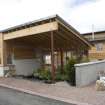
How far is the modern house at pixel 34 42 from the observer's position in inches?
545

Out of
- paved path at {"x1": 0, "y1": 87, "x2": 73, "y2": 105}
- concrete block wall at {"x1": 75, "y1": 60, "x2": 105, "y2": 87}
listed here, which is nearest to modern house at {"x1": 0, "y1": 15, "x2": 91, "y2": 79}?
concrete block wall at {"x1": 75, "y1": 60, "x2": 105, "y2": 87}

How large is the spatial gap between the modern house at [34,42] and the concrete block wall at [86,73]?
1.89 m

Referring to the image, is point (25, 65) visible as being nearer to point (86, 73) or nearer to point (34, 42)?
point (34, 42)

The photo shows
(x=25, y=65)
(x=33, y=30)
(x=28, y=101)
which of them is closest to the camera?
(x=28, y=101)

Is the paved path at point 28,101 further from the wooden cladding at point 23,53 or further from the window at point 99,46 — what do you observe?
the window at point 99,46

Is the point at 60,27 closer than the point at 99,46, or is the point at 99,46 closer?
the point at 60,27

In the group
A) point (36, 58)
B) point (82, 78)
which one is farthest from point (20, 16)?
point (82, 78)

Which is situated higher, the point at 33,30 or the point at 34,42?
the point at 33,30

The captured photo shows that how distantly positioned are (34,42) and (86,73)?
848cm

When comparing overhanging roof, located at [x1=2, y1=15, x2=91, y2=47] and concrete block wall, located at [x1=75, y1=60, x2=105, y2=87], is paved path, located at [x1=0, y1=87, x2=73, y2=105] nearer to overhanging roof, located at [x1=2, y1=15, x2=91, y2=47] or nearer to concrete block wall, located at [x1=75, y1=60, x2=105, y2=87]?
concrete block wall, located at [x1=75, y1=60, x2=105, y2=87]

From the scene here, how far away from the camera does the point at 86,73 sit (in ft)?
41.6

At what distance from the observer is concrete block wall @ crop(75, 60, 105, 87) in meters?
12.1

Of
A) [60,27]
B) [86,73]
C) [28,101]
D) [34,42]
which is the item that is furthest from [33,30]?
[28,101]

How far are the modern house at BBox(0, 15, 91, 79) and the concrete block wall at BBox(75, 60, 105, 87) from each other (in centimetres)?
189
